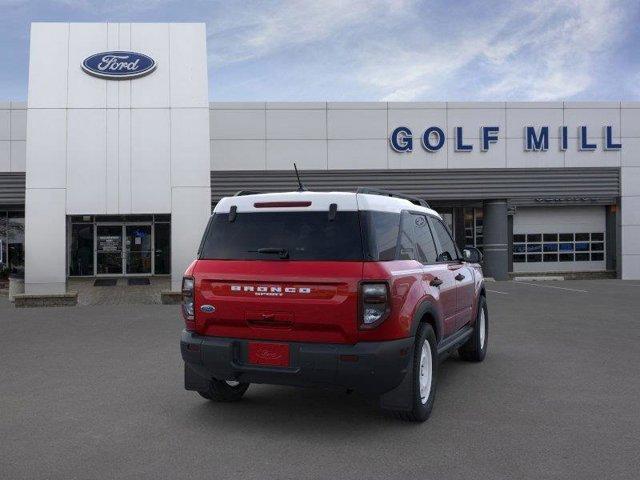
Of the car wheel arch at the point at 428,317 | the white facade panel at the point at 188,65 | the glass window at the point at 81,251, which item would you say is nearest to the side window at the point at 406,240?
the car wheel arch at the point at 428,317

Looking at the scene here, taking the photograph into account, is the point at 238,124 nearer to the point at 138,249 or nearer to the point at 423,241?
the point at 138,249

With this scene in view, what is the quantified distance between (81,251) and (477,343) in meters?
20.6

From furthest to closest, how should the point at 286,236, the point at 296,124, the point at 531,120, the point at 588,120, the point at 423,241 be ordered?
the point at 588,120 < the point at 531,120 < the point at 296,124 < the point at 423,241 < the point at 286,236

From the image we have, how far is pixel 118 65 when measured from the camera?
16.5 metres

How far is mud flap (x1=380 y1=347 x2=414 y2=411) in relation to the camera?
187 inches

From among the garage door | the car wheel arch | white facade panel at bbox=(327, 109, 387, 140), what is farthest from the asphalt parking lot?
the garage door

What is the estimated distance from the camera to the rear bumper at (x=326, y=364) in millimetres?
4480

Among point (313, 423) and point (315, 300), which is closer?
point (315, 300)

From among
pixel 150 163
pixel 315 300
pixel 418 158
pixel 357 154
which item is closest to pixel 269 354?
pixel 315 300

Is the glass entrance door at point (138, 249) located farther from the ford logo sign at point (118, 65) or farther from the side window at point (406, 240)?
the side window at point (406, 240)

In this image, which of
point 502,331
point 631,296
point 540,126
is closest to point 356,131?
point 540,126

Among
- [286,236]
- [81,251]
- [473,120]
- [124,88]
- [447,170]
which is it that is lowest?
[81,251]

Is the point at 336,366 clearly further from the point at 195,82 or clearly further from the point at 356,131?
the point at 356,131

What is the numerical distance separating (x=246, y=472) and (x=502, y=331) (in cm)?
717
